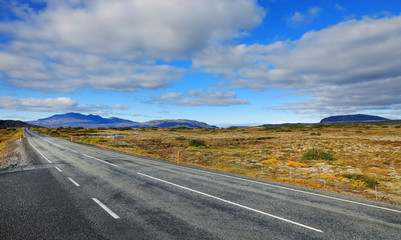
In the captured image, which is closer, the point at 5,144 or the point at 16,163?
the point at 16,163

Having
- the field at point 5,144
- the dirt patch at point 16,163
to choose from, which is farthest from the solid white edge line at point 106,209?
the field at point 5,144

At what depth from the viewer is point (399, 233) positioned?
625 centimetres

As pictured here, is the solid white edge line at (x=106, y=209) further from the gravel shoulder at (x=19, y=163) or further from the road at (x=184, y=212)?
the gravel shoulder at (x=19, y=163)

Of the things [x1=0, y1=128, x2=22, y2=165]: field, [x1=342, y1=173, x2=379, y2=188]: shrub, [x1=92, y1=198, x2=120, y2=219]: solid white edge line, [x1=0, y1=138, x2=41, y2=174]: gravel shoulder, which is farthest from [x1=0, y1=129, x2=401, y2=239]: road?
[x1=0, y1=128, x2=22, y2=165]: field

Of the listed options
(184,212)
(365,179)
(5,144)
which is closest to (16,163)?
(184,212)

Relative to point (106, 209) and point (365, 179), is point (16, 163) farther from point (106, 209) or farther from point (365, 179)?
point (365, 179)

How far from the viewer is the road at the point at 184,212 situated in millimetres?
6043

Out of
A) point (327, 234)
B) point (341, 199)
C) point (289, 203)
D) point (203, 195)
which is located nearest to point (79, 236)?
point (203, 195)

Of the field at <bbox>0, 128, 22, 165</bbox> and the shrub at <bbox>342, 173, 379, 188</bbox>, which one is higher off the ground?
the field at <bbox>0, 128, 22, 165</bbox>

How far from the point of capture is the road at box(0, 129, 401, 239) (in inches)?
238

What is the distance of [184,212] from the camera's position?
7.53 meters

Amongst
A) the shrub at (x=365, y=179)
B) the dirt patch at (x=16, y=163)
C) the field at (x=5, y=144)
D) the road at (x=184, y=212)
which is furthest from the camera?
the field at (x=5, y=144)

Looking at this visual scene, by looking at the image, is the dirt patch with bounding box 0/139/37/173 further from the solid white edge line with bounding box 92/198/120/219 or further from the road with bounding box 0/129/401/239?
the solid white edge line with bounding box 92/198/120/219

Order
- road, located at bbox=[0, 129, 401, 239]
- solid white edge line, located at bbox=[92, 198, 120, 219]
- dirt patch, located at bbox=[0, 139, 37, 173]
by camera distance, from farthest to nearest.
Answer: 1. dirt patch, located at bbox=[0, 139, 37, 173]
2. solid white edge line, located at bbox=[92, 198, 120, 219]
3. road, located at bbox=[0, 129, 401, 239]
